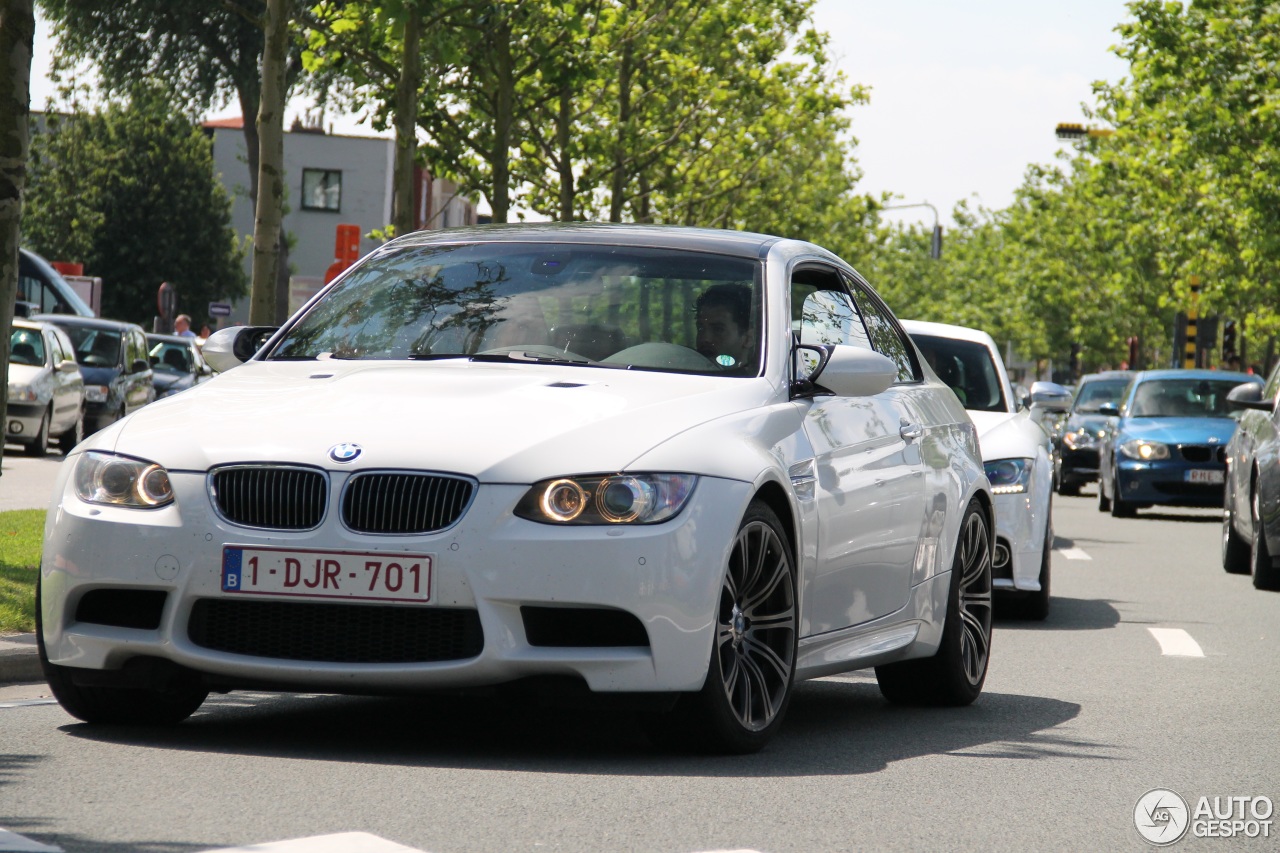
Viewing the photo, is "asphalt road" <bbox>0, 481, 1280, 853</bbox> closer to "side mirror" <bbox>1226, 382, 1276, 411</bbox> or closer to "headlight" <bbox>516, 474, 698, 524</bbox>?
"headlight" <bbox>516, 474, 698, 524</bbox>

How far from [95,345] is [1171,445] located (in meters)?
15.1

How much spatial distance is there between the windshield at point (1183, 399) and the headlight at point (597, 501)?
65.9 feet

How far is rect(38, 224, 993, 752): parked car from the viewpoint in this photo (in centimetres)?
587

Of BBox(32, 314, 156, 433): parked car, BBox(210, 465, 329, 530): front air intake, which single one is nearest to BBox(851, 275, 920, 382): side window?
BBox(210, 465, 329, 530): front air intake

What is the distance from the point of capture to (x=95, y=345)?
31.1 m

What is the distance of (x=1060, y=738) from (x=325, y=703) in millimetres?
2485

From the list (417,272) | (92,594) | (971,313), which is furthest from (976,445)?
(971,313)

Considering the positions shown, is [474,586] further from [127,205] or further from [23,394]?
[127,205]

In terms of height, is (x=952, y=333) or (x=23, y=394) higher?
(x=952, y=333)

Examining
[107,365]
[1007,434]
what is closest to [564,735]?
[1007,434]

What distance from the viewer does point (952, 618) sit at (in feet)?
26.5

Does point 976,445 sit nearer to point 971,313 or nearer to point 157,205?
point 157,205

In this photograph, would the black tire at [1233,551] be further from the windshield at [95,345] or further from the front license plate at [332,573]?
the windshield at [95,345]

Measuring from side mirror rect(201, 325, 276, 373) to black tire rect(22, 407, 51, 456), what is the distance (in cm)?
1998
